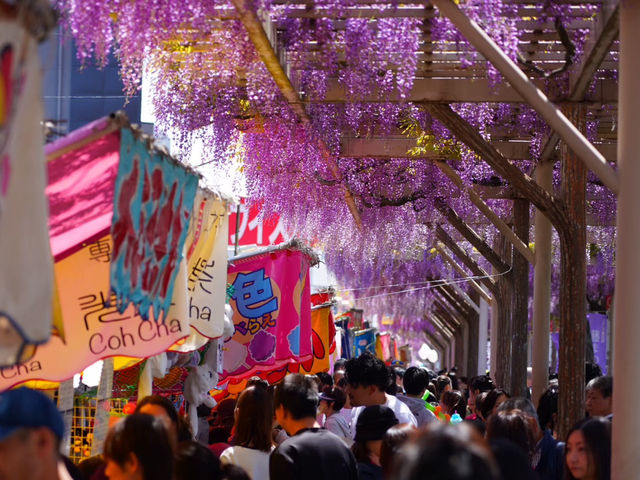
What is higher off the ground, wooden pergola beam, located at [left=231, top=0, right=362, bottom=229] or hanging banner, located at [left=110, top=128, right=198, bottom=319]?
wooden pergola beam, located at [left=231, top=0, right=362, bottom=229]

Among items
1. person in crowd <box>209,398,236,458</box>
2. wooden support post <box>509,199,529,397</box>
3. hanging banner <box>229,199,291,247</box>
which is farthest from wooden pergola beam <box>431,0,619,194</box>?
hanging banner <box>229,199,291,247</box>

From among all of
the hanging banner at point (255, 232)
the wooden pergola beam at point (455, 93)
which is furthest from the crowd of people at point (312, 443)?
the hanging banner at point (255, 232)

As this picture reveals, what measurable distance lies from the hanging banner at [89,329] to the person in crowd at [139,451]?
154 centimetres

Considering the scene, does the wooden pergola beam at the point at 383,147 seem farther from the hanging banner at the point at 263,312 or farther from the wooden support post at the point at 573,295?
the wooden support post at the point at 573,295

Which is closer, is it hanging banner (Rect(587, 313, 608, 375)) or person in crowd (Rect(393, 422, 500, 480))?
person in crowd (Rect(393, 422, 500, 480))

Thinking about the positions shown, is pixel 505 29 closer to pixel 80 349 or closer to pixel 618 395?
pixel 618 395

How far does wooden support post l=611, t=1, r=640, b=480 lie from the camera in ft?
17.3

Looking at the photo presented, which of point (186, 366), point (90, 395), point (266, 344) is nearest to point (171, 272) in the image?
point (90, 395)

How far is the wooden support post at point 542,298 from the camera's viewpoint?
10.5m

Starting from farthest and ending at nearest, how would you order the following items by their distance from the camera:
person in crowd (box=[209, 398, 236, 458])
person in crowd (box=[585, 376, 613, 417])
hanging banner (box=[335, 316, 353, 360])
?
hanging banner (box=[335, 316, 353, 360]) < person in crowd (box=[209, 398, 236, 458]) < person in crowd (box=[585, 376, 613, 417])

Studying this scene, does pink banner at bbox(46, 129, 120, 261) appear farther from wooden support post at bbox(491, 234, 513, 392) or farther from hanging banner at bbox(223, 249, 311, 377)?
wooden support post at bbox(491, 234, 513, 392)

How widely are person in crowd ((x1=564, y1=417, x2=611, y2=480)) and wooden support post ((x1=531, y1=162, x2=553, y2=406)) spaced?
6.27m

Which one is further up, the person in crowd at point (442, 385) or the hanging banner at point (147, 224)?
the hanging banner at point (147, 224)

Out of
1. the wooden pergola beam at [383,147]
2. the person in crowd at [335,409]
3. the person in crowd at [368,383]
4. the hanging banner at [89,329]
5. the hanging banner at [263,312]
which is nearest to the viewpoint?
the hanging banner at [89,329]
